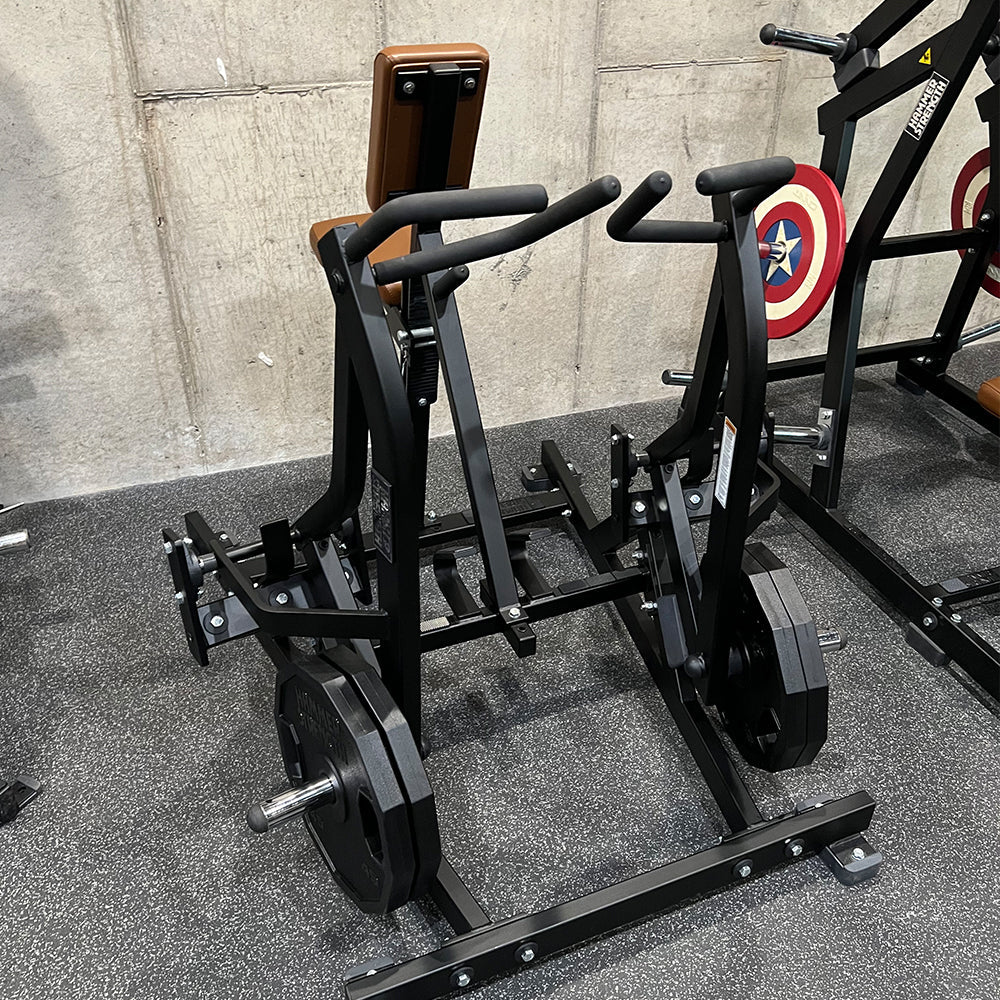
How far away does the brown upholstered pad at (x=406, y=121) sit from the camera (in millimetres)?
1546

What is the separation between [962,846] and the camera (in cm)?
181

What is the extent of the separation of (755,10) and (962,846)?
7.15 feet

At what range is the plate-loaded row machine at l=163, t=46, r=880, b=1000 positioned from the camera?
1.34 meters

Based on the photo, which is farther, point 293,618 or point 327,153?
point 327,153

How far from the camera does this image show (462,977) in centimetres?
152

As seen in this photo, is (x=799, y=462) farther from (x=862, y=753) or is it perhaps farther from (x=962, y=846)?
(x=962, y=846)

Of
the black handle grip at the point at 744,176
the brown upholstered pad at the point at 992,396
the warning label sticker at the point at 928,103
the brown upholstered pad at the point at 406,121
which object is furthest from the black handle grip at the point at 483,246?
the brown upholstered pad at the point at 992,396

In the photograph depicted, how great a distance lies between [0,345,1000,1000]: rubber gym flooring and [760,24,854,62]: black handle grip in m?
1.19

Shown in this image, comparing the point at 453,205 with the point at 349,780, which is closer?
the point at 453,205

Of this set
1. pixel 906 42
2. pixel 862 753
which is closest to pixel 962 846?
pixel 862 753

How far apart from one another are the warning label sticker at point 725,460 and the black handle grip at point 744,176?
37 cm

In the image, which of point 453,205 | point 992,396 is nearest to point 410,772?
point 453,205

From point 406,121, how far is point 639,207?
56 cm

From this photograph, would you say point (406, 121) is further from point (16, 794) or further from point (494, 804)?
point (16, 794)
